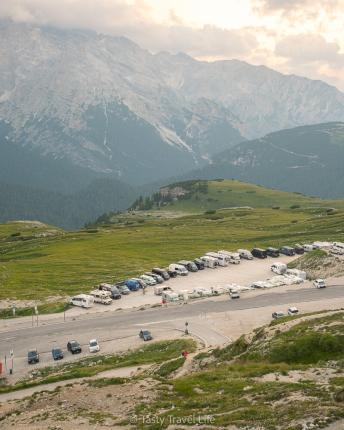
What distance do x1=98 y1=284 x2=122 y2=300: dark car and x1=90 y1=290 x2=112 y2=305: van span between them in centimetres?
126

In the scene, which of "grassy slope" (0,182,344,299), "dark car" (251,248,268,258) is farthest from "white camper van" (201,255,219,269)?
"dark car" (251,248,268,258)

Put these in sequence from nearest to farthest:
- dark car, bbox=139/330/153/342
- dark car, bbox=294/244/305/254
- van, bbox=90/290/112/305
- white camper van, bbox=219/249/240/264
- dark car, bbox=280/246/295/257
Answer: dark car, bbox=139/330/153/342
van, bbox=90/290/112/305
white camper van, bbox=219/249/240/264
dark car, bbox=280/246/295/257
dark car, bbox=294/244/305/254

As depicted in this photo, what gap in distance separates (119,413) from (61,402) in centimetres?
757

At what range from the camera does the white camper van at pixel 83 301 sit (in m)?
110

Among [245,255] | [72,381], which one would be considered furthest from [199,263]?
[72,381]

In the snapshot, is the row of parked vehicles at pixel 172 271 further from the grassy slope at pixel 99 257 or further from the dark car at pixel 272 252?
the grassy slope at pixel 99 257

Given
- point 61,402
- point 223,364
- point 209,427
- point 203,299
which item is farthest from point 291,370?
point 203,299

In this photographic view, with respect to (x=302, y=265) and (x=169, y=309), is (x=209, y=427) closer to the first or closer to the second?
(x=169, y=309)

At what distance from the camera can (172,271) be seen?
452 feet

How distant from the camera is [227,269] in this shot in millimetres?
144875

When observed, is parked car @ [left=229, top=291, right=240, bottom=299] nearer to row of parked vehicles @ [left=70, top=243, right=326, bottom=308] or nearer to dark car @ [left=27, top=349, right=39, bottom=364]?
row of parked vehicles @ [left=70, top=243, right=326, bottom=308]

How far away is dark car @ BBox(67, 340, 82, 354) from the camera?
271 feet

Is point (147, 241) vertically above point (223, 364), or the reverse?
point (147, 241)

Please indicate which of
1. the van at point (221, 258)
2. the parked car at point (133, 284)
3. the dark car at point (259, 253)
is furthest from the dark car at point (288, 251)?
the parked car at point (133, 284)
